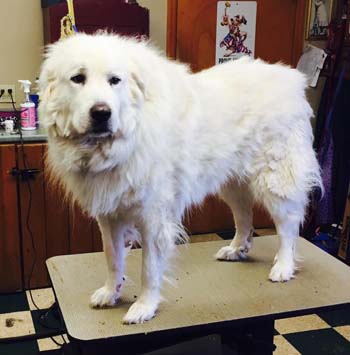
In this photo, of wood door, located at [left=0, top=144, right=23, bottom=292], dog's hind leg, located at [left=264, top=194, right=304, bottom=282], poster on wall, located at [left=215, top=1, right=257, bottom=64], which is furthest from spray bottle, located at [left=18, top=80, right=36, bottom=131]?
dog's hind leg, located at [left=264, top=194, right=304, bottom=282]

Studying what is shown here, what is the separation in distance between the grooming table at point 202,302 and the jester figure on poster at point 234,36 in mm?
1700

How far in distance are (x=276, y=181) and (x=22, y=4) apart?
2.03 meters

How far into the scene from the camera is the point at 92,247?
2.86 metres

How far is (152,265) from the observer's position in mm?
1664

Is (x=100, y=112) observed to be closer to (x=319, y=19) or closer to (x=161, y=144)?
(x=161, y=144)

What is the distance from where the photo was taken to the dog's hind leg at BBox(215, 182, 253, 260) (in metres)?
2.13

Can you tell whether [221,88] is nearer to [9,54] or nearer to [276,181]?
[276,181]

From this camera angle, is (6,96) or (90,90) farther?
(6,96)

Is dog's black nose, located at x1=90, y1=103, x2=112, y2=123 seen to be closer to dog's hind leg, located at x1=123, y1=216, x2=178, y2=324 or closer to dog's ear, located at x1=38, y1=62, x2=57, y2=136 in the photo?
dog's ear, located at x1=38, y1=62, x2=57, y2=136

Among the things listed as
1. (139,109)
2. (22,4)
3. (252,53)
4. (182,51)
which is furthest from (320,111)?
(139,109)

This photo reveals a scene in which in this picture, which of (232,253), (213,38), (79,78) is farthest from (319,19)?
(79,78)

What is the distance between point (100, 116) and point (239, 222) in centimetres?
97

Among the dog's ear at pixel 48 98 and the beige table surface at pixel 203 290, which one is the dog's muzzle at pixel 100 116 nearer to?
the dog's ear at pixel 48 98

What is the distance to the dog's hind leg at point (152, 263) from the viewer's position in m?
1.64
